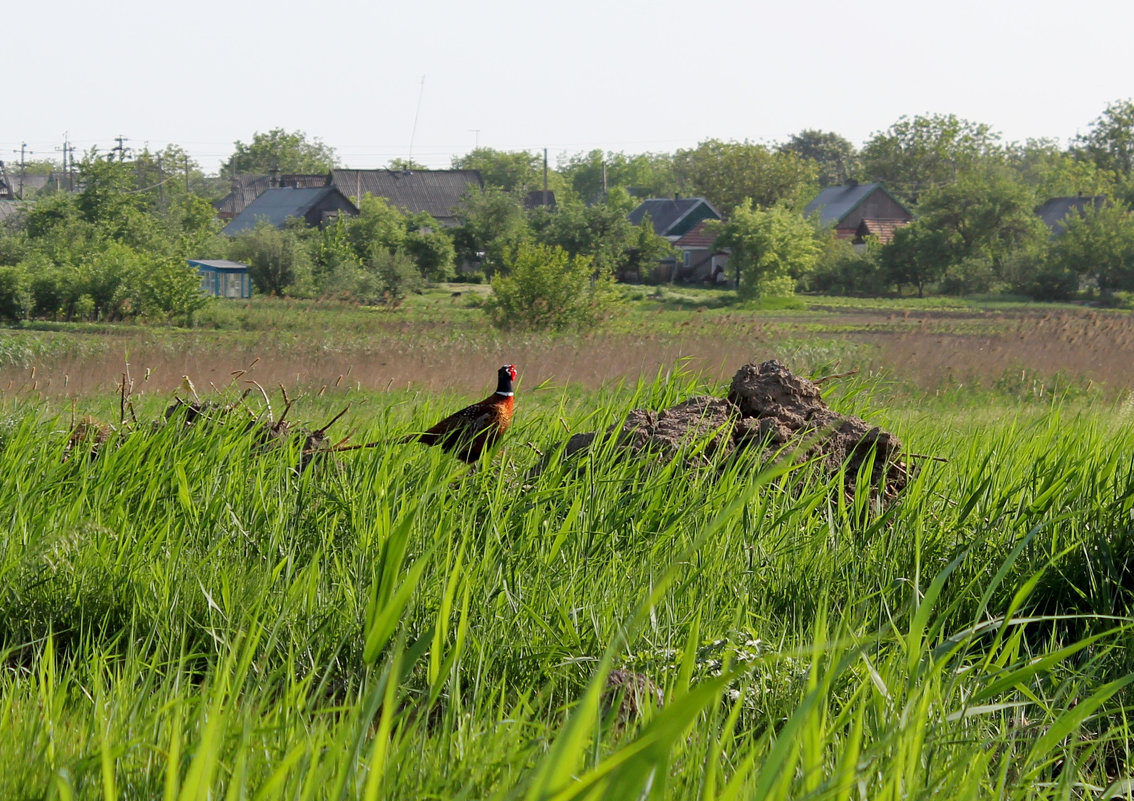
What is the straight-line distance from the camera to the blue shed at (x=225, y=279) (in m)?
46.8

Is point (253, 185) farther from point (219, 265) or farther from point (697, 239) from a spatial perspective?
point (219, 265)

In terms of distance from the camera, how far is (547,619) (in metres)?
2.98

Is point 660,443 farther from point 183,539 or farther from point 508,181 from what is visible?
point 508,181

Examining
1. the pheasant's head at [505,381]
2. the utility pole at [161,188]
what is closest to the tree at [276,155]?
the utility pole at [161,188]

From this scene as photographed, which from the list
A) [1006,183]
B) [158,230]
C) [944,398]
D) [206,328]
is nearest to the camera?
[944,398]

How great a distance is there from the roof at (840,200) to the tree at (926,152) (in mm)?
21995

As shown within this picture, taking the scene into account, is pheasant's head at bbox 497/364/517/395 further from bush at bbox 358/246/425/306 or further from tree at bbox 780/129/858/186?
tree at bbox 780/129/858/186

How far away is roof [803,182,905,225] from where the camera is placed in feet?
265

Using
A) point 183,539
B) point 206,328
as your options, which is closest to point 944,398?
point 183,539

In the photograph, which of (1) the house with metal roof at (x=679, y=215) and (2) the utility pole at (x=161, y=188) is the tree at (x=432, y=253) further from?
(2) the utility pole at (x=161, y=188)

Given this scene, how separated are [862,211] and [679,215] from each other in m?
13.6

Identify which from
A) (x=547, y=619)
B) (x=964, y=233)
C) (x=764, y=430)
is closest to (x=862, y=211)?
(x=964, y=233)

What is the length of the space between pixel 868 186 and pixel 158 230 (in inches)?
2134

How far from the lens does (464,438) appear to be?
470cm
